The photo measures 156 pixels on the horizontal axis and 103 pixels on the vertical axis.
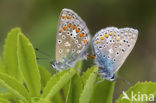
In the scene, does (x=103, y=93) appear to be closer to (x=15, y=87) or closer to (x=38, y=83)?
(x=38, y=83)

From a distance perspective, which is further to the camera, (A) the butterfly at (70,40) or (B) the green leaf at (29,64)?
(A) the butterfly at (70,40)

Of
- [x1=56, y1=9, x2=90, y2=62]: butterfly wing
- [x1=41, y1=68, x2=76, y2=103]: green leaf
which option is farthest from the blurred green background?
[x1=41, y1=68, x2=76, y2=103]: green leaf

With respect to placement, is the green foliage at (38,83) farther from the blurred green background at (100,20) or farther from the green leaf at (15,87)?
the blurred green background at (100,20)

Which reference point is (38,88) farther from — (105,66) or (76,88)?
(105,66)

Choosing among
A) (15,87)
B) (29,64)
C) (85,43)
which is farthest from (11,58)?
(85,43)

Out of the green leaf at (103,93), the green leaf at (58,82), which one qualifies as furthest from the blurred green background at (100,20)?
the green leaf at (58,82)

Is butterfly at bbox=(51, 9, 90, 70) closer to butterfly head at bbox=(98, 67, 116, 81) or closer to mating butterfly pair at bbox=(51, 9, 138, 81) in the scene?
mating butterfly pair at bbox=(51, 9, 138, 81)

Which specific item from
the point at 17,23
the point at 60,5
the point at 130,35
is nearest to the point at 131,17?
the point at 60,5
